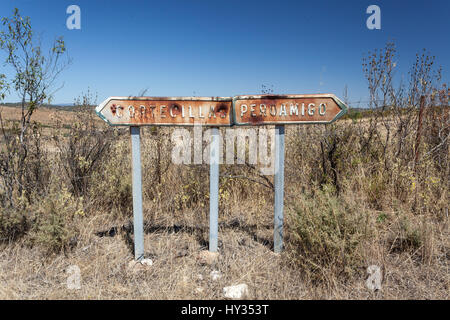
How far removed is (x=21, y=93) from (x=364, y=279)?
13.5ft

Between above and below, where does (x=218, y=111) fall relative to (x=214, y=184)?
above

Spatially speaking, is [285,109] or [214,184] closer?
[285,109]

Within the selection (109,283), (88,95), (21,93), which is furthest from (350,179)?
(21,93)

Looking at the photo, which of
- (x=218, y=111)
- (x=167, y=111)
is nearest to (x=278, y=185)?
(x=218, y=111)

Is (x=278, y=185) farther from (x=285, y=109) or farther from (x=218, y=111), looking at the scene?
(x=218, y=111)

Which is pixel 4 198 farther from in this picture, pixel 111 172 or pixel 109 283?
pixel 109 283

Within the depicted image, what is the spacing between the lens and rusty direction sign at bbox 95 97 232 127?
2.71m

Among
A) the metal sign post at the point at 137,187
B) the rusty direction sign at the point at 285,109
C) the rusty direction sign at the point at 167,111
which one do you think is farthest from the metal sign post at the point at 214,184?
the metal sign post at the point at 137,187

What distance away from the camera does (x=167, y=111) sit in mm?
2766

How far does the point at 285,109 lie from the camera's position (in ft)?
9.19

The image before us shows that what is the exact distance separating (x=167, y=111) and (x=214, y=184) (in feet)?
2.82

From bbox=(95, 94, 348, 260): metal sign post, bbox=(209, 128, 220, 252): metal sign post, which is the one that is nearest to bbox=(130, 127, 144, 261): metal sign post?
bbox=(95, 94, 348, 260): metal sign post

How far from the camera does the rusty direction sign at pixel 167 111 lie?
271cm

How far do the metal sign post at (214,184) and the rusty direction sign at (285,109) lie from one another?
0.28 metres
